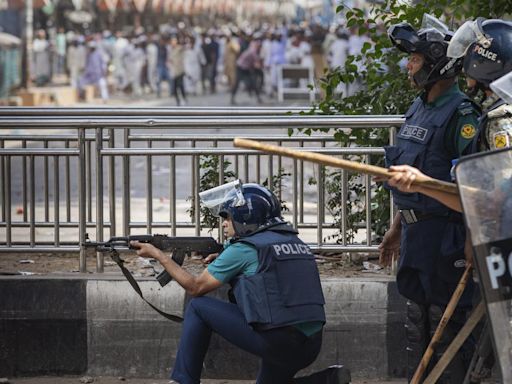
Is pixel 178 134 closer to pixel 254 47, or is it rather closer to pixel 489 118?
pixel 489 118

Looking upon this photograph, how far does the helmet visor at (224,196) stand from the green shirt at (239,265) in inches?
8.1

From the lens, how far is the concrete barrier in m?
7.10

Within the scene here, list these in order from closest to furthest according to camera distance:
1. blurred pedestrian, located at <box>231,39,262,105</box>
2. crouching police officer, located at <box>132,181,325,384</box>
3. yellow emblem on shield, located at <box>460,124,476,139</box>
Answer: yellow emblem on shield, located at <box>460,124,476,139</box> → crouching police officer, located at <box>132,181,325,384</box> → blurred pedestrian, located at <box>231,39,262,105</box>

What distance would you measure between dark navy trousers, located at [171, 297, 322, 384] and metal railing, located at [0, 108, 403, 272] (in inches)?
56.2

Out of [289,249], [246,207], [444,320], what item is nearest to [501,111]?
[444,320]

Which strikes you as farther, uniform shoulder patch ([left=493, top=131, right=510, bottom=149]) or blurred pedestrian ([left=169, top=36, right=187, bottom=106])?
blurred pedestrian ([left=169, top=36, right=187, bottom=106])

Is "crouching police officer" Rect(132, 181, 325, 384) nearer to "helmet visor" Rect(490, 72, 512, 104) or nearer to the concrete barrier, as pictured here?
the concrete barrier

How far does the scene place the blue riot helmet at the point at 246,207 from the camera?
5.89 m

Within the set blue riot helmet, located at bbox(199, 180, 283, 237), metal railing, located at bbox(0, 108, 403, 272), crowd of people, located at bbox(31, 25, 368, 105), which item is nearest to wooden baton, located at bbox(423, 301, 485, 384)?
blue riot helmet, located at bbox(199, 180, 283, 237)

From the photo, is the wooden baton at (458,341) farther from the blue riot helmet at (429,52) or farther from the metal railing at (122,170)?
the metal railing at (122,170)

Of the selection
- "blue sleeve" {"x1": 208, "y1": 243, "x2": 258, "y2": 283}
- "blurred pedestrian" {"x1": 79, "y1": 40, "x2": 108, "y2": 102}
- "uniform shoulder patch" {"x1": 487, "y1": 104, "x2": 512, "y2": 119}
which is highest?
"blurred pedestrian" {"x1": 79, "y1": 40, "x2": 108, "y2": 102}

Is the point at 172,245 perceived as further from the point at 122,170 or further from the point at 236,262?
the point at 122,170

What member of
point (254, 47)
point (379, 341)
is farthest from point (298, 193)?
point (254, 47)

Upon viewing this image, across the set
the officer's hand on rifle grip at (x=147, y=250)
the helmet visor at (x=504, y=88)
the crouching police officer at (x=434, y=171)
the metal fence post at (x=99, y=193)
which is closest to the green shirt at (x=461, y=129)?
the crouching police officer at (x=434, y=171)
